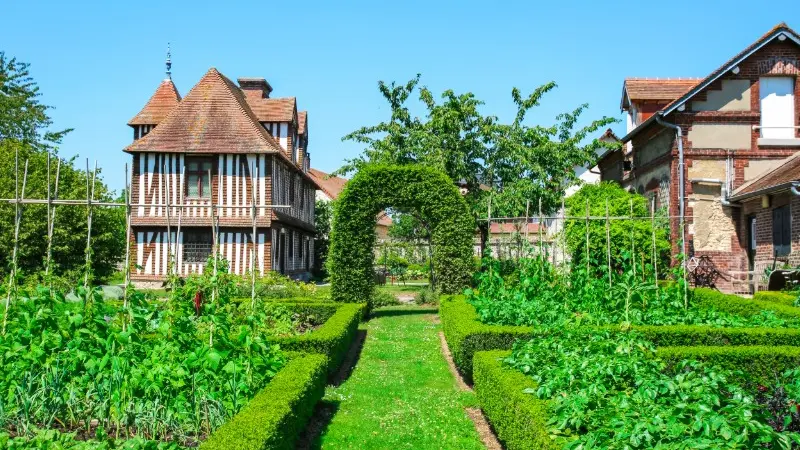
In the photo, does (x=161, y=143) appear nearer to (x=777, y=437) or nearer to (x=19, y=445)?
(x=19, y=445)

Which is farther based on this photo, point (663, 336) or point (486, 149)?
point (486, 149)

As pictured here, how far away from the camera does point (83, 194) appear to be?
2748cm

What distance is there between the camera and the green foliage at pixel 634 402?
4070mm

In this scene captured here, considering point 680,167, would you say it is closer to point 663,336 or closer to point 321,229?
point 663,336

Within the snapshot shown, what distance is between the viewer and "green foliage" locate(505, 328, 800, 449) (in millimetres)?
4070

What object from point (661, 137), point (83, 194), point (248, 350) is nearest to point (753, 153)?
point (661, 137)

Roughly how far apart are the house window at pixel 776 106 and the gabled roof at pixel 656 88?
430cm

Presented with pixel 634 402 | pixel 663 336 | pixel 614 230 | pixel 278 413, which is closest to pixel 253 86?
pixel 614 230

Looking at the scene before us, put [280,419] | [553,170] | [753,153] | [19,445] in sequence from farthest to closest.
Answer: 1. [553,170]
2. [753,153]
3. [280,419]
4. [19,445]

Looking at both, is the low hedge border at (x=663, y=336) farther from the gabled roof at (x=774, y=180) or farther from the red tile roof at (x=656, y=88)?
the red tile roof at (x=656, y=88)

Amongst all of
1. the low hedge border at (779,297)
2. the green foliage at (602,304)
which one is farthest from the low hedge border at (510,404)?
the low hedge border at (779,297)

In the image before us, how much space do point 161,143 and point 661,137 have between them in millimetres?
17343

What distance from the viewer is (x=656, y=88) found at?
979 inches

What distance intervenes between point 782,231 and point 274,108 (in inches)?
798
